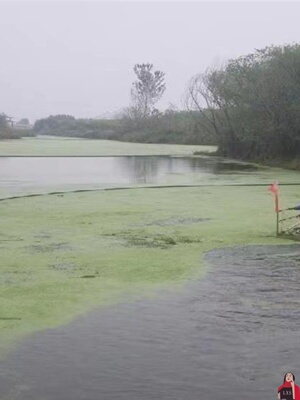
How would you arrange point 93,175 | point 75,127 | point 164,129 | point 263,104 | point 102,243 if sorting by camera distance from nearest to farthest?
point 102,243
point 93,175
point 263,104
point 164,129
point 75,127

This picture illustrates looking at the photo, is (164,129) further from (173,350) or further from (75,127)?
(173,350)

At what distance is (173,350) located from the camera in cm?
377

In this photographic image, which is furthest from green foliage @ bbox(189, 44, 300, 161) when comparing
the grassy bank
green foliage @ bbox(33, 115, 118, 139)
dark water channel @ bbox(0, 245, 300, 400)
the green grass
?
green foliage @ bbox(33, 115, 118, 139)

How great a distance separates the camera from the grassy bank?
15.6ft

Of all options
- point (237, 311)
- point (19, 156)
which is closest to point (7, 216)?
point (237, 311)

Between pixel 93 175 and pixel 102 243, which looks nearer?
pixel 102 243

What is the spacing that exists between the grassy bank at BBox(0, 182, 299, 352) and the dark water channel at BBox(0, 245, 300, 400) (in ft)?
1.02

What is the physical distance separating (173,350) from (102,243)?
10.9 feet

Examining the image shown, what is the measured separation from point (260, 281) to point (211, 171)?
1340 cm

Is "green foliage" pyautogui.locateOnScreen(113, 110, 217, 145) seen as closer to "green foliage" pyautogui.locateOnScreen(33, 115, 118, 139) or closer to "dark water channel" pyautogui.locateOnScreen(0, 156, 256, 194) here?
"green foliage" pyautogui.locateOnScreen(33, 115, 118, 139)

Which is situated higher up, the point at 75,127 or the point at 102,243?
the point at 75,127

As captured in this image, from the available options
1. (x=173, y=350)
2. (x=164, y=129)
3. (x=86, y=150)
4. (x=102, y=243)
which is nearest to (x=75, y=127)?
(x=164, y=129)

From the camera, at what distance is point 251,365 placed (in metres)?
3.55

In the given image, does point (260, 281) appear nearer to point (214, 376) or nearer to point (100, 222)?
point (214, 376)
